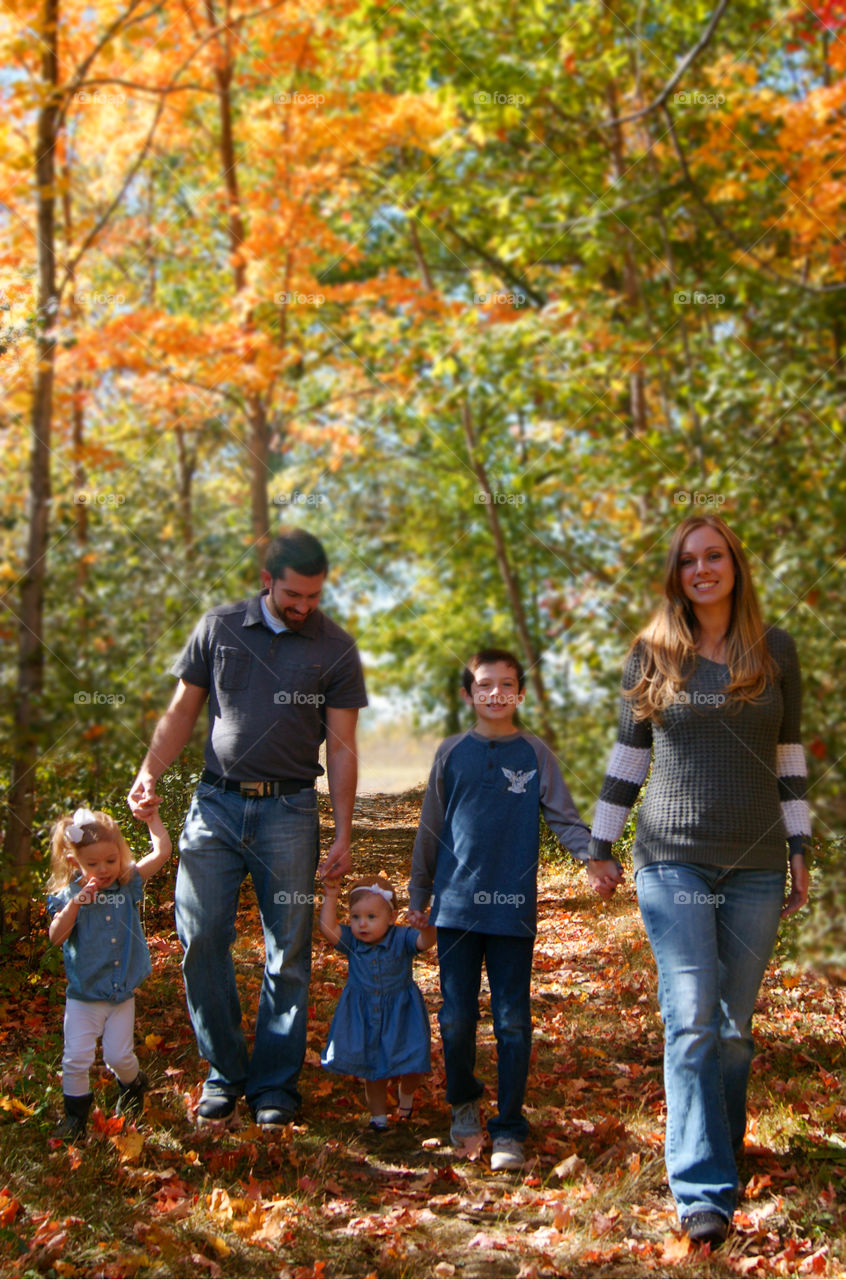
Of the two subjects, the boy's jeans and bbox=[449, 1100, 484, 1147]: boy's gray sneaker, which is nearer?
the boy's jeans

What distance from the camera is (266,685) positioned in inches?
138

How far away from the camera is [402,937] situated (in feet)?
11.7

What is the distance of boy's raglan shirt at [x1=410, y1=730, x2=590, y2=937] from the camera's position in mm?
3285

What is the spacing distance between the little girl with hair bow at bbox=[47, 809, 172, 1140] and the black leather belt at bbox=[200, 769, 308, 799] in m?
0.27

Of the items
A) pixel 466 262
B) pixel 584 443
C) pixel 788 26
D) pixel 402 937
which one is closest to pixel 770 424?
pixel 584 443

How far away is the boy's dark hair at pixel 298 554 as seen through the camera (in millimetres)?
3412

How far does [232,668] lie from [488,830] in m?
0.95

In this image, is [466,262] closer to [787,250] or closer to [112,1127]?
[787,250]
